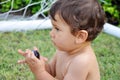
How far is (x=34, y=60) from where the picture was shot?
6.48 ft

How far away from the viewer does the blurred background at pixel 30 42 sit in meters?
2.86

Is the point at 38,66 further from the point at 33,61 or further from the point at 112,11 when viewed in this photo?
the point at 112,11

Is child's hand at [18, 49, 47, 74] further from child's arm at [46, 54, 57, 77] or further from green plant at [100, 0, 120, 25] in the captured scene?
green plant at [100, 0, 120, 25]

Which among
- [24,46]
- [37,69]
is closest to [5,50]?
[24,46]

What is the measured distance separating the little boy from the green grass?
731 mm

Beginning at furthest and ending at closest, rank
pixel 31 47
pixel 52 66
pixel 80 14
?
1. pixel 31 47
2. pixel 52 66
3. pixel 80 14

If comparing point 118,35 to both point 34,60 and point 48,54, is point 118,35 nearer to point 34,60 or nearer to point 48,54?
point 48,54

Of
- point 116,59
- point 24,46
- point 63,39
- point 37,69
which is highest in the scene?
point 63,39

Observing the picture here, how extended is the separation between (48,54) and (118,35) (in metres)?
0.96

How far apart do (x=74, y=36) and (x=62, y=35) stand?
2.5 inches

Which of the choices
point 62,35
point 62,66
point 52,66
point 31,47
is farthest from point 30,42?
point 62,35

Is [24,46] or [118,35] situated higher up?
[24,46]

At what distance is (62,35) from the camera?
1.91 metres

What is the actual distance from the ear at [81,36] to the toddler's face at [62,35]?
22 millimetres
